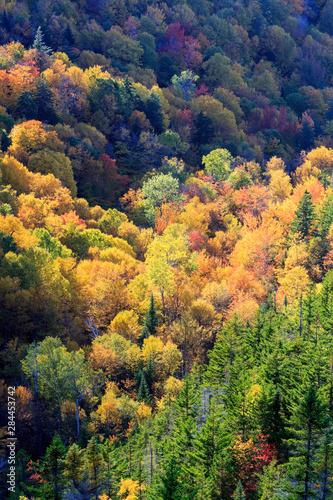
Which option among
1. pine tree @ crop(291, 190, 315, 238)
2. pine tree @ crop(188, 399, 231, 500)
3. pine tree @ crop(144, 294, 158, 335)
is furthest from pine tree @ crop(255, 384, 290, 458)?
pine tree @ crop(291, 190, 315, 238)

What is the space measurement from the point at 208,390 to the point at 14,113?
66903mm

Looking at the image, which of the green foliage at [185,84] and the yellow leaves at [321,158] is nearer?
the yellow leaves at [321,158]

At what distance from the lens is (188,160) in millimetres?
113625

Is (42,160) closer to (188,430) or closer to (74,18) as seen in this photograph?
(188,430)

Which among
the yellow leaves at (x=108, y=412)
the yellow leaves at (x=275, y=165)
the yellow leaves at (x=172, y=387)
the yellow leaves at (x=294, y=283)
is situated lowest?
the yellow leaves at (x=108, y=412)

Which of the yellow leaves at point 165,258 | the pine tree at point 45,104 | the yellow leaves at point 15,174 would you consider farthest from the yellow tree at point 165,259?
the pine tree at point 45,104

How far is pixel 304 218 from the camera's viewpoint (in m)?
Answer: 75.8

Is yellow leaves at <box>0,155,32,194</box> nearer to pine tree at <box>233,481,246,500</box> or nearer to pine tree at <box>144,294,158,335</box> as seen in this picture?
pine tree at <box>144,294,158,335</box>

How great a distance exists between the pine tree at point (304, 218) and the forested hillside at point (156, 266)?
1.20 feet

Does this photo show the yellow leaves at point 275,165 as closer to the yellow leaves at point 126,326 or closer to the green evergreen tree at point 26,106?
the green evergreen tree at point 26,106

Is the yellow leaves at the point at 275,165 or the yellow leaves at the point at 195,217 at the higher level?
the yellow leaves at the point at 275,165

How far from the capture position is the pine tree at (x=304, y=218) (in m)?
75.2

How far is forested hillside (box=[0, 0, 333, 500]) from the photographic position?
32.2 m

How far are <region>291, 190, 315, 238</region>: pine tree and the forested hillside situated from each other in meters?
0.37
